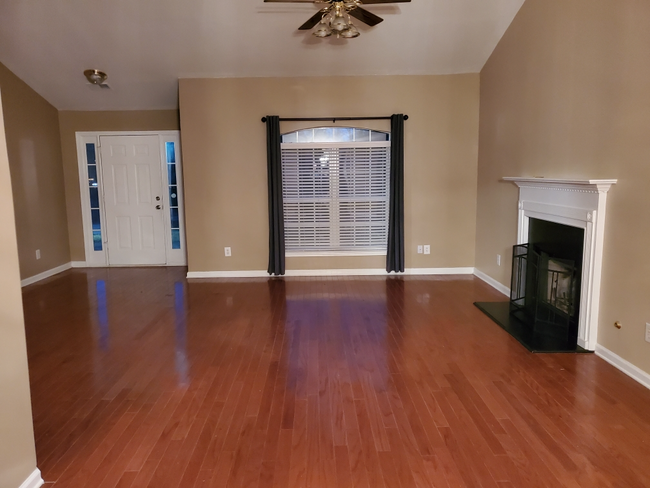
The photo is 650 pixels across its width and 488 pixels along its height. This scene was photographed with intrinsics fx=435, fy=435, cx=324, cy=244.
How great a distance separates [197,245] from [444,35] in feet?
13.1

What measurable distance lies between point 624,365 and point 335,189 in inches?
149

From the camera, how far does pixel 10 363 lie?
1757mm

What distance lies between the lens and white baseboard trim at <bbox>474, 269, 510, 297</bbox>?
4890mm

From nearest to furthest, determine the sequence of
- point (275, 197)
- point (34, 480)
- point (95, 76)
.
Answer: point (34, 480) < point (95, 76) < point (275, 197)

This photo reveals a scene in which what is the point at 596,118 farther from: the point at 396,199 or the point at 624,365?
the point at 396,199

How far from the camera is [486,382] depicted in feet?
9.39

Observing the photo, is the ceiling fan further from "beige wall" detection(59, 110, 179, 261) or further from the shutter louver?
"beige wall" detection(59, 110, 179, 261)

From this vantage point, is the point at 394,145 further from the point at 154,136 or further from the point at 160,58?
the point at 154,136

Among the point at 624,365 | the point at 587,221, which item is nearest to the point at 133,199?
the point at 587,221

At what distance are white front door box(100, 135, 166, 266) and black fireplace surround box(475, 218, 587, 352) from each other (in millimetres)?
4885

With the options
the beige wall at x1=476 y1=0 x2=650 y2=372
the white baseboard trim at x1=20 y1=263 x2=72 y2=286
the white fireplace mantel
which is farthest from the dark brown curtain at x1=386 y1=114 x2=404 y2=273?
the white baseboard trim at x1=20 y1=263 x2=72 y2=286

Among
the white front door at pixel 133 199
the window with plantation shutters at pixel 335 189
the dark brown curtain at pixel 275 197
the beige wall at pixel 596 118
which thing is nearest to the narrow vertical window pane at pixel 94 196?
the white front door at pixel 133 199

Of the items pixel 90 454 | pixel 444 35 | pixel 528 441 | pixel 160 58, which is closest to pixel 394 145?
pixel 444 35

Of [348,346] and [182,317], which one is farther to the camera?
[182,317]
